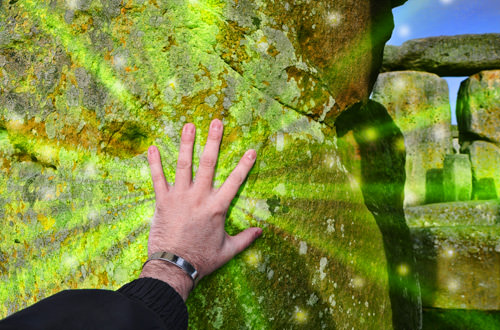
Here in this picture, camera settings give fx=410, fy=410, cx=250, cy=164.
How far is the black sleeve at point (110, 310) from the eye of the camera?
699 millimetres

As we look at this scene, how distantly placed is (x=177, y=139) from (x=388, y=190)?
3.78 ft

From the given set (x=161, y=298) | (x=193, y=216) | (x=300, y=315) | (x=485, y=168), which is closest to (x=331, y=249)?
(x=300, y=315)

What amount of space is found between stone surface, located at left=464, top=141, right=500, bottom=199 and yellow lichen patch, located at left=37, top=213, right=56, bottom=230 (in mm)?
5159

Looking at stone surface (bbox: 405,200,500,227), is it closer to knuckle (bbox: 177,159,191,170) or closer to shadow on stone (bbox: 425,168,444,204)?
shadow on stone (bbox: 425,168,444,204)

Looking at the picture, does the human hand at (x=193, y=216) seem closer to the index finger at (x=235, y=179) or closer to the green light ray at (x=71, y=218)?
the index finger at (x=235, y=179)

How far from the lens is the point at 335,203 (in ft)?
4.56

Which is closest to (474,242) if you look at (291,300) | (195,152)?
(291,300)

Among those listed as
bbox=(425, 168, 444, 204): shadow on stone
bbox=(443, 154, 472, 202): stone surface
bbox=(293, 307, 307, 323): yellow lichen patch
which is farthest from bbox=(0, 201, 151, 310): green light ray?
bbox=(425, 168, 444, 204): shadow on stone

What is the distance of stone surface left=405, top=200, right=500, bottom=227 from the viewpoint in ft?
9.75

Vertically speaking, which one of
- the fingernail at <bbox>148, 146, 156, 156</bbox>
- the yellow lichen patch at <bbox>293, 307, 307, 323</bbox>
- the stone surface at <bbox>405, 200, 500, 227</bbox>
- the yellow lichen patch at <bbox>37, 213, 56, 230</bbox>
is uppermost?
the fingernail at <bbox>148, 146, 156, 156</bbox>

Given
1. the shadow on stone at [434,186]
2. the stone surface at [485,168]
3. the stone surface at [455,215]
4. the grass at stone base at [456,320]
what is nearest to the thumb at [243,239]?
the grass at stone base at [456,320]

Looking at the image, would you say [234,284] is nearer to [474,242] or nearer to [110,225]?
[110,225]

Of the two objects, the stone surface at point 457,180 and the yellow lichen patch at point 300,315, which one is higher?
the yellow lichen patch at point 300,315

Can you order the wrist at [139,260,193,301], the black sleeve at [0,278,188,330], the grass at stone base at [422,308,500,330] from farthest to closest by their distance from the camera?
the grass at stone base at [422,308,500,330] → the wrist at [139,260,193,301] → the black sleeve at [0,278,188,330]
